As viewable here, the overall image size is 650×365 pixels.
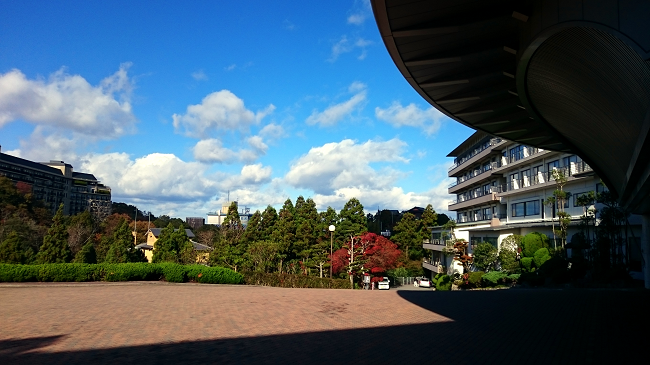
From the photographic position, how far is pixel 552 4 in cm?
724

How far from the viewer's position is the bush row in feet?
64.0

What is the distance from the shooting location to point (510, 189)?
41625 millimetres

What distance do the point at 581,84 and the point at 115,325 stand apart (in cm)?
1145

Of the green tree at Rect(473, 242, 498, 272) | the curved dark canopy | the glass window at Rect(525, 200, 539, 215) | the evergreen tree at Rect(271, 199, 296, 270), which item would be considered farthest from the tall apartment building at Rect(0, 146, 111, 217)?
the curved dark canopy

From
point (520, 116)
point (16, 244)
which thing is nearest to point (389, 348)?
point (520, 116)

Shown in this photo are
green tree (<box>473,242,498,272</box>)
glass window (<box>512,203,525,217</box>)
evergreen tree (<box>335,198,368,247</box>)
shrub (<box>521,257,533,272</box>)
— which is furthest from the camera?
evergreen tree (<box>335,198,368,247</box>)

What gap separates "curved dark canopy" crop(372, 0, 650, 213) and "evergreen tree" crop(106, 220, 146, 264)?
3077cm

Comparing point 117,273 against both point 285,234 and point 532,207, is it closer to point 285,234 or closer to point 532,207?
point 285,234

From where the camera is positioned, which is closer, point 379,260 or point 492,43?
point 492,43

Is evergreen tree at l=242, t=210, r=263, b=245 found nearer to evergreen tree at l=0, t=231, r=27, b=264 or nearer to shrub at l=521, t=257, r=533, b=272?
evergreen tree at l=0, t=231, r=27, b=264

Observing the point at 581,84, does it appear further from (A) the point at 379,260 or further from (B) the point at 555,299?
(A) the point at 379,260

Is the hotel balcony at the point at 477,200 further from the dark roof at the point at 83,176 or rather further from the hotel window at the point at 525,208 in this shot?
the dark roof at the point at 83,176

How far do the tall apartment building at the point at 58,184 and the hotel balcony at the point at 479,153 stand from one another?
51734mm

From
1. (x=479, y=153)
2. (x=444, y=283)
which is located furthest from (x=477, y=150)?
(x=444, y=283)
